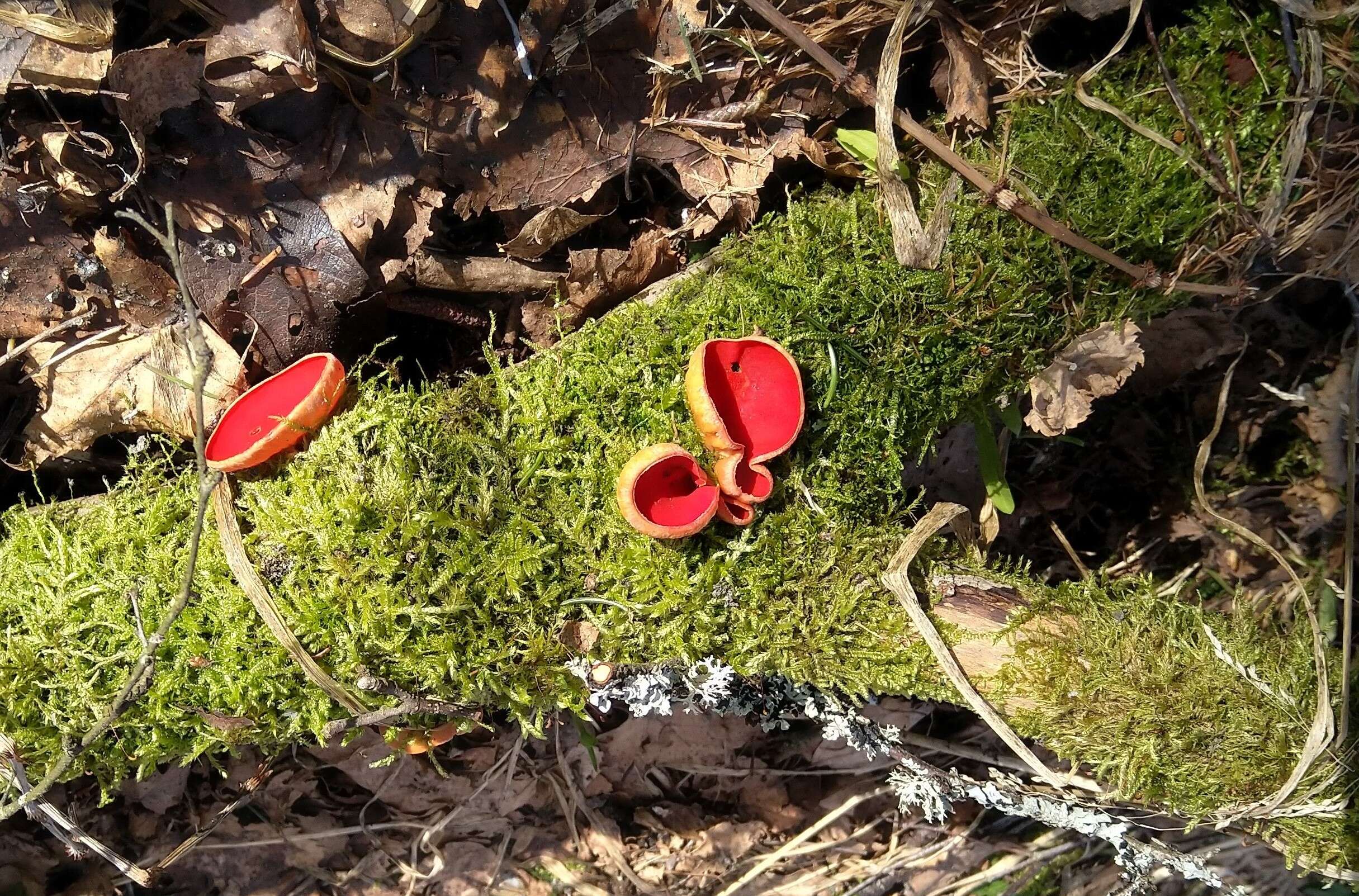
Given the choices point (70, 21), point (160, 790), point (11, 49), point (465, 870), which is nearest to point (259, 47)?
point (70, 21)

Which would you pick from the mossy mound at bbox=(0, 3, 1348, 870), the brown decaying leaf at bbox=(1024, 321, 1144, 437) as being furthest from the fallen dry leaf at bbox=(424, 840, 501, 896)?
the brown decaying leaf at bbox=(1024, 321, 1144, 437)

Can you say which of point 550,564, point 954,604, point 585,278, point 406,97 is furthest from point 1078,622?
point 406,97

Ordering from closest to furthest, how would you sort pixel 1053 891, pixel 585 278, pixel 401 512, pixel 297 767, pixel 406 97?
pixel 401 512 < pixel 406 97 < pixel 585 278 < pixel 297 767 < pixel 1053 891

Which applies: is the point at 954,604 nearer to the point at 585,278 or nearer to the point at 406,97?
the point at 585,278

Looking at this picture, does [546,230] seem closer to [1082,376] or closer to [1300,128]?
[1082,376]

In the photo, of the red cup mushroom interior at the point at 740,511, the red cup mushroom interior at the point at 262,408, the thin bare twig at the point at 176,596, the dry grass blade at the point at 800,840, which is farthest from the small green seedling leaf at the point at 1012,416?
the thin bare twig at the point at 176,596

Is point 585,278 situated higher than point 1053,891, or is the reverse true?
point 585,278

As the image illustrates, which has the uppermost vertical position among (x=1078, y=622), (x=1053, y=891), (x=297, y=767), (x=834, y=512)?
(x=834, y=512)

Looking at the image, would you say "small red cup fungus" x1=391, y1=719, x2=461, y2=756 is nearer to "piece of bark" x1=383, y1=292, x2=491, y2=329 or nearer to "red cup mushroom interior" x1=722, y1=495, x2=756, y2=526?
"red cup mushroom interior" x1=722, y1=495, x2=756, y2=526

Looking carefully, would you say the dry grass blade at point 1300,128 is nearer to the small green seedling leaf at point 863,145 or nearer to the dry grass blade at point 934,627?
the small green seedling leaf at point 863,145
